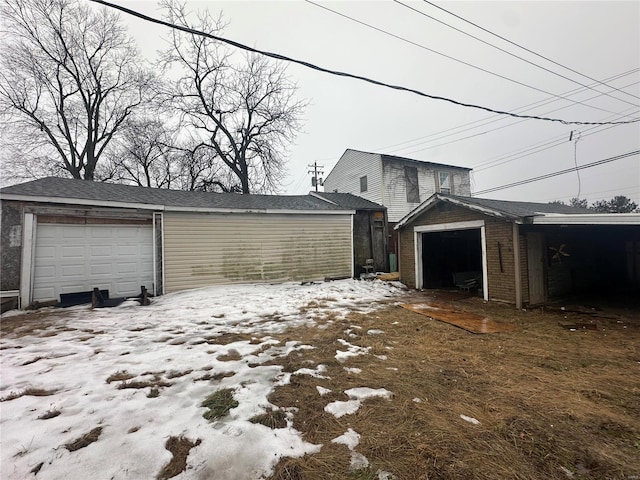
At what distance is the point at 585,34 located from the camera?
931cm

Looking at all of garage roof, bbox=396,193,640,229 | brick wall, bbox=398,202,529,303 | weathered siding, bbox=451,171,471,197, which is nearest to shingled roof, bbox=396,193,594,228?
garage roof, bbox=396,193,640,229

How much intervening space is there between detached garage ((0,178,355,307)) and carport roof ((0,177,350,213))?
3 centimetres

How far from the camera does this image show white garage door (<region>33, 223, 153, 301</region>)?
7699 mm

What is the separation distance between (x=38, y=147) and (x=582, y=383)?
1008 inches

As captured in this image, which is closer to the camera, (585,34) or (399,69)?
(585,34)

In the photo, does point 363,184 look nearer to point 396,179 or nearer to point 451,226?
point 396,179

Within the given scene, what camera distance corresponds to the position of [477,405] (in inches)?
108

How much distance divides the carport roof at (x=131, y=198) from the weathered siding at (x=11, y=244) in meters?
0.34

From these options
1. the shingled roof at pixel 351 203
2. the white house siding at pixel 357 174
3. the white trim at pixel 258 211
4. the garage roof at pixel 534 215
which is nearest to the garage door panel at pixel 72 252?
the white trim at pixel 258 211

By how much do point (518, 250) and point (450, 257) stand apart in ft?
15.2

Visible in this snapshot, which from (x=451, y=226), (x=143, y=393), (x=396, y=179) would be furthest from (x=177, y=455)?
(x=396, y=179)

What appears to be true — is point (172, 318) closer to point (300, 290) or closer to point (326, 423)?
point (300, 290)

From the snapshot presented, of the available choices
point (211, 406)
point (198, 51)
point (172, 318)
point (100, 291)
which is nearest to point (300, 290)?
point (172, 318)

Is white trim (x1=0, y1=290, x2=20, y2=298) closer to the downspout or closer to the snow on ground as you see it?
the snow on ground
